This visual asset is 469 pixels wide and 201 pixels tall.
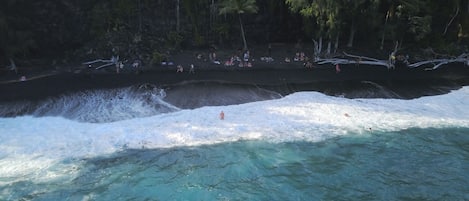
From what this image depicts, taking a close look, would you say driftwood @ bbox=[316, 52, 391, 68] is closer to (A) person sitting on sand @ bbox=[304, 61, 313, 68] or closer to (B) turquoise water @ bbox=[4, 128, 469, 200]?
(A) person sitting on sand @ bbox=[304, 61, 313, 68]

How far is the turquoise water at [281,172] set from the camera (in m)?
15.7

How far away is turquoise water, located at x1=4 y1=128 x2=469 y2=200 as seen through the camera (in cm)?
1566

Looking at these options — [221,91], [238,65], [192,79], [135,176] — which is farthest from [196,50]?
[135,176]

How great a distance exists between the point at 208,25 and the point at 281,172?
2464 cm

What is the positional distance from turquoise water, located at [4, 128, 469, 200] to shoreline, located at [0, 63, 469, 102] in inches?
372

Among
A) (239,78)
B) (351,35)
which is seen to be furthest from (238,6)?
(351,35)

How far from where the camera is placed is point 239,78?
101 feet

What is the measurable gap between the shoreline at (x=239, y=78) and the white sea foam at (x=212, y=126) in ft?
11.5

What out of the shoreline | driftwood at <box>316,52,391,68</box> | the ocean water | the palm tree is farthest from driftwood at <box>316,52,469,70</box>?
Result: the ocean water

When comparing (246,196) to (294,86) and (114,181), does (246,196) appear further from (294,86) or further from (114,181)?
(294,86)

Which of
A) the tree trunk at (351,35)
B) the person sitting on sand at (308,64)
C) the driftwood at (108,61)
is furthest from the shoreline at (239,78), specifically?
the tree trunk at (351,35)

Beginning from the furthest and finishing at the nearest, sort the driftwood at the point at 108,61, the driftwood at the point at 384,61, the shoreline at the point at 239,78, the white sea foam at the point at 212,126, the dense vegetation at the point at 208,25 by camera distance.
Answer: the driftwood at the point at 384,61, the dense vegetation at the point at 208,25, the driftwood at the point at 108,61, the shoreline at the point at 239,78, the white sea foam at the point at 212,126

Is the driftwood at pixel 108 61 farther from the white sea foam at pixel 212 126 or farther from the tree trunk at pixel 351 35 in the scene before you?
the tree trunk at pixel 351 35

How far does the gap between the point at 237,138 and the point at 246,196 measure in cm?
595
